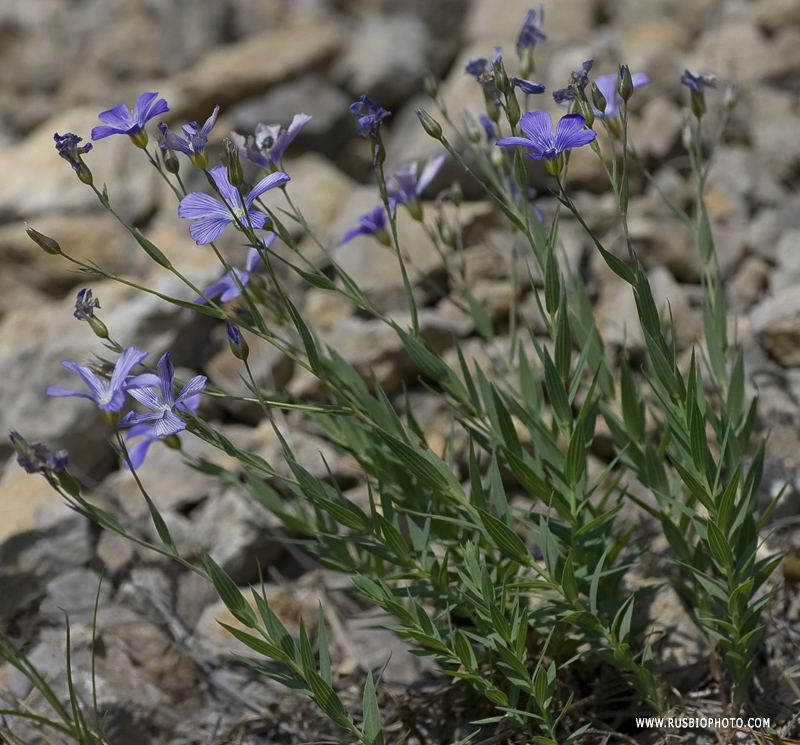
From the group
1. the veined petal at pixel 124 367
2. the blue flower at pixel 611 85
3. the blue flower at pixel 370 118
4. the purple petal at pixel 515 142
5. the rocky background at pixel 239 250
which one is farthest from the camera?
the rocky background at pixel 239 250

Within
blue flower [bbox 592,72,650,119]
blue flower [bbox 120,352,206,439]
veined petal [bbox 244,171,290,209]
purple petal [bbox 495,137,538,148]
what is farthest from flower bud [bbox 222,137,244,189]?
blue flower [bbox 592,72,650,119]

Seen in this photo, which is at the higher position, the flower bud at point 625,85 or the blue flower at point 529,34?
the blue flower at point 529,34

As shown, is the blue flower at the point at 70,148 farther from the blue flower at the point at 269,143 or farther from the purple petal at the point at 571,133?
the purple petal at the point at 571,133

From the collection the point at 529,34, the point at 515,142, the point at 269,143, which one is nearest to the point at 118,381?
the point at 269,143

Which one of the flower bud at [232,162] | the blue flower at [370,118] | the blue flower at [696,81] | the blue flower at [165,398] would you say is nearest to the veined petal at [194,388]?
the blue flower at [165,398]

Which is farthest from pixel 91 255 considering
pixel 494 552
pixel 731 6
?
pixel 731 6

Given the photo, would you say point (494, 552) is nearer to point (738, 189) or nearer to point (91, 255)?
point (738, 189)
